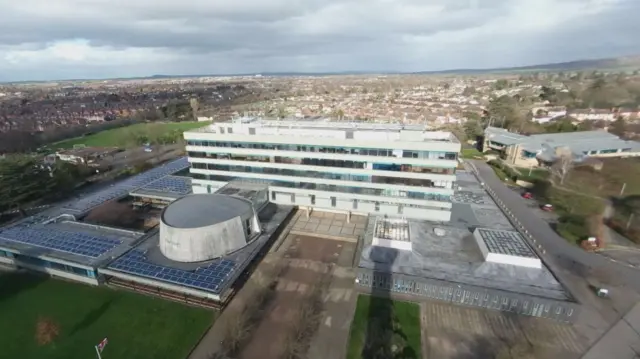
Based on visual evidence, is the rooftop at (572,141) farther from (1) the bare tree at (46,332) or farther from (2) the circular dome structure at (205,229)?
(1) the bare tree at (46,332)

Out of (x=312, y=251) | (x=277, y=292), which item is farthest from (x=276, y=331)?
(x=312, y=251)

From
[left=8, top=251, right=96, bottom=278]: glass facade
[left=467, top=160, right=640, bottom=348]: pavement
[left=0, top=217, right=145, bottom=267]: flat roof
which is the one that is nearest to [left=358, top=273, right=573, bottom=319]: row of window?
[left=467, top=160, right=640, bottom=348]: pavement

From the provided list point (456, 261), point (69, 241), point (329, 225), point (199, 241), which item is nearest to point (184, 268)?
point (199, 241)

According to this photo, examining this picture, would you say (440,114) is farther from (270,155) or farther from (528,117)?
(270,155)

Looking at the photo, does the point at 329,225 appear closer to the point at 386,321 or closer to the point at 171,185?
the point at 386,321

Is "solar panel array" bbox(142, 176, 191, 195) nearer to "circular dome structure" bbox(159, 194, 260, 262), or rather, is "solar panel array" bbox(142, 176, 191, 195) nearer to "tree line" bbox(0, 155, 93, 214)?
"tree line" bbox(0, 155, 93, 214)

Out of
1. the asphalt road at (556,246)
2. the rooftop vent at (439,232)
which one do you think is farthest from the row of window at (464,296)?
the asphalt road at (556,246)

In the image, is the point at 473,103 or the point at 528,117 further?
the point at 473,103

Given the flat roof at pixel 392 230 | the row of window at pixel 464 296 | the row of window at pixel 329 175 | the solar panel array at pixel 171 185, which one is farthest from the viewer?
the solar panel array at pixel 171 185
